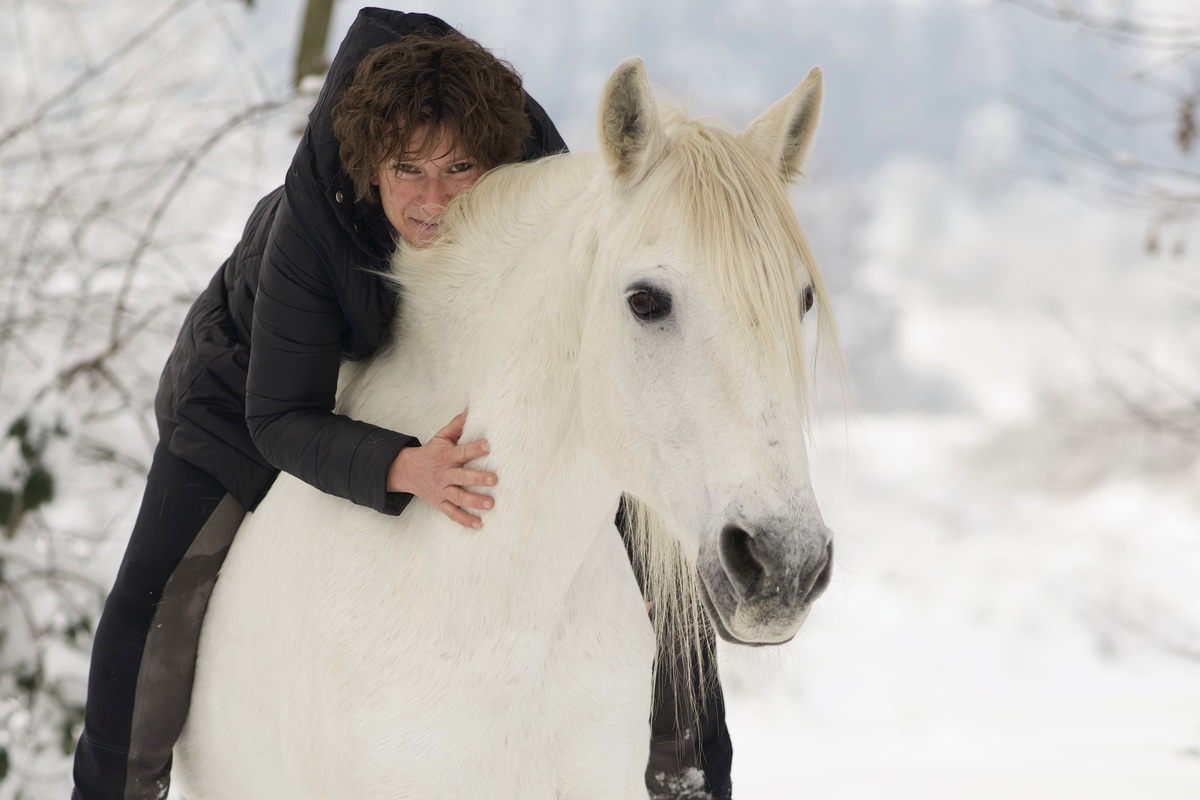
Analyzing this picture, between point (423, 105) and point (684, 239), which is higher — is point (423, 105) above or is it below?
above

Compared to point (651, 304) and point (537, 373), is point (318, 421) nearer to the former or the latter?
point (537, 373)

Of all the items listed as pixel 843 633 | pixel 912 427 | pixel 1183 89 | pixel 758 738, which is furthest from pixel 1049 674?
pixel 912 427

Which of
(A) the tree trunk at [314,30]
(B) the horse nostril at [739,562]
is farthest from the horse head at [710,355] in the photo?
(A) the tree trunk at [314,30]

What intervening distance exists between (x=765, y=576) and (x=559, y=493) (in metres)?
0.49

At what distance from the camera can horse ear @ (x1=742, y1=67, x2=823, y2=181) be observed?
5.79ft

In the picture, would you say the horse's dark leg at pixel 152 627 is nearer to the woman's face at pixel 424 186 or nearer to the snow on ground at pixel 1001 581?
the woman's face at pixel 424 186

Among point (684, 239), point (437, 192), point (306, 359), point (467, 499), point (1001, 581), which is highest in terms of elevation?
point (437, 192)

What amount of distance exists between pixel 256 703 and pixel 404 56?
136cm

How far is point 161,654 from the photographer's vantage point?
2254 mm

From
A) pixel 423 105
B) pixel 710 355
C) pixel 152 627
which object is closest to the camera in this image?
pixel 710 355

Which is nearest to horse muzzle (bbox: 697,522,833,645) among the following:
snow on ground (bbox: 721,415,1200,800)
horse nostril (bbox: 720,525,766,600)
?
horse nostril (bbox: 720,525,766,600)

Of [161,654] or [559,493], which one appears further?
[161,654]

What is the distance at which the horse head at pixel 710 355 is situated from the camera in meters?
1.38

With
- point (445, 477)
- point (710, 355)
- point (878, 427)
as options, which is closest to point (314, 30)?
point (445, 477)
